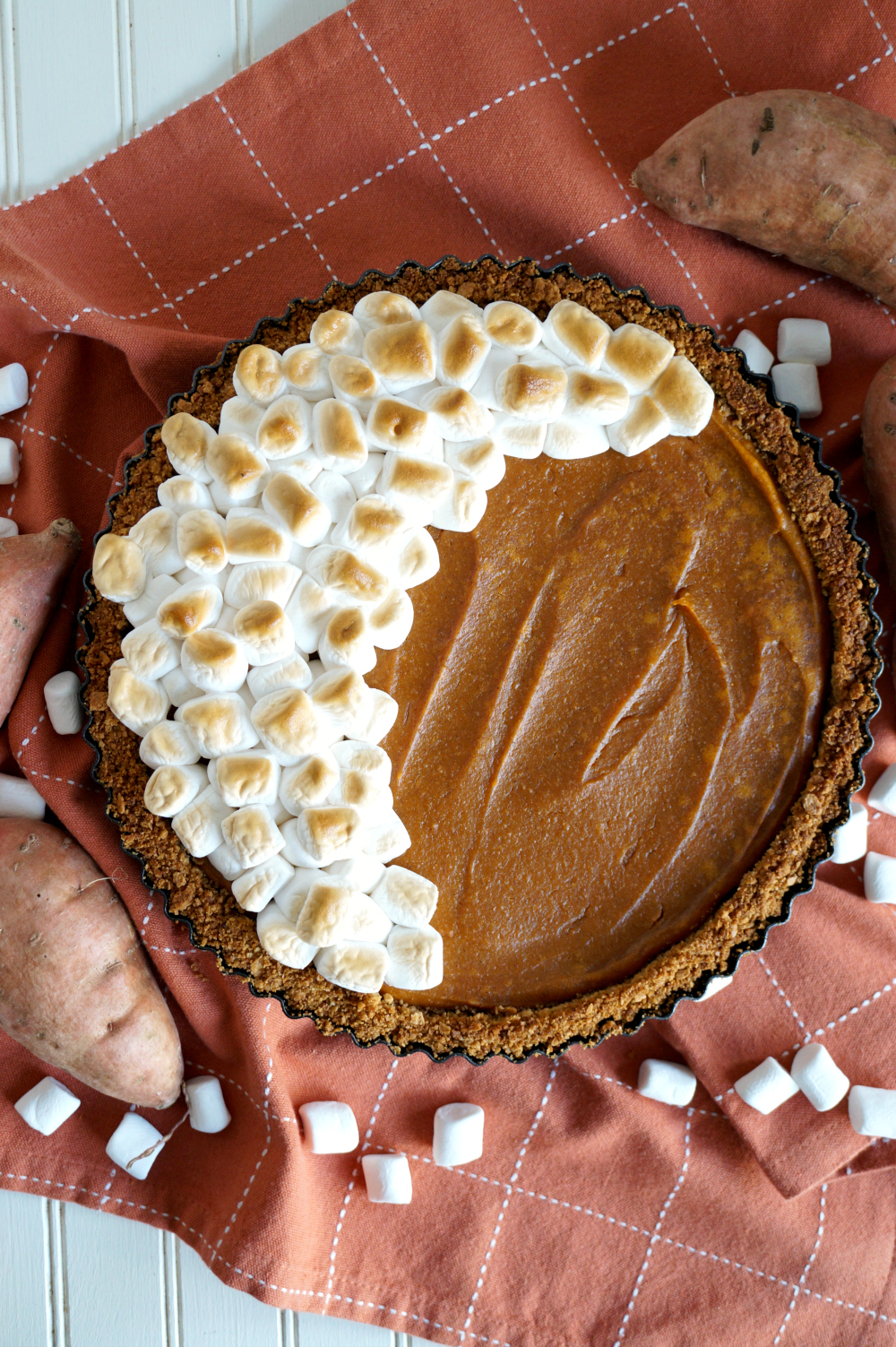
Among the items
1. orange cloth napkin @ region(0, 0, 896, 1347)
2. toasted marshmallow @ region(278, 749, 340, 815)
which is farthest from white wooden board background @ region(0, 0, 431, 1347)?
toasted marshmallow @ region(278, 749, 340, 815)

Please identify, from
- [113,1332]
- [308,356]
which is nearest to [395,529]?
[308,356]

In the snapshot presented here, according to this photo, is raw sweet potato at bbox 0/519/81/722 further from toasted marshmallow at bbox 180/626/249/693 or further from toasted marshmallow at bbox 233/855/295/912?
toasted marshmallow at bbox 233/855/295/912

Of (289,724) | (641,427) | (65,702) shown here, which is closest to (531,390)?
(641,427)

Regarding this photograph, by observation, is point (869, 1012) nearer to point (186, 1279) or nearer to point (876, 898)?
point (876, 898)

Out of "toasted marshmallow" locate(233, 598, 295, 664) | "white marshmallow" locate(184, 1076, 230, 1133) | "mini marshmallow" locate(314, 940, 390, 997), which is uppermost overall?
"toasted marshmallow" locate(233, 598, 295, 664)

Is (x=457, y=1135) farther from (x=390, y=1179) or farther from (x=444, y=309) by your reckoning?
(x=444, y=309)

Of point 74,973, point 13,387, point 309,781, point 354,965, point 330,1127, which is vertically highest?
point 13,387
